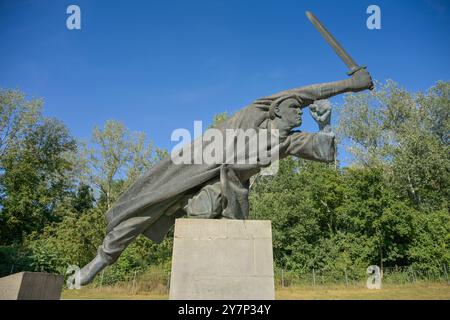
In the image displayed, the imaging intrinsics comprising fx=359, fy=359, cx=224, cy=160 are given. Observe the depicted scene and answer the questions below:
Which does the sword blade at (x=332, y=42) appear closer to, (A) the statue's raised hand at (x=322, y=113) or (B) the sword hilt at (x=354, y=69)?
(B) the sword hilt at (x=354, y=69)

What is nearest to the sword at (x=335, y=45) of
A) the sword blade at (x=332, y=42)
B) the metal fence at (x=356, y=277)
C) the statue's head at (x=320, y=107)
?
the sword blade at (x=332, y=42)

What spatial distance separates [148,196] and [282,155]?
6.90 feet

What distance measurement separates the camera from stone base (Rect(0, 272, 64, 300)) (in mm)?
4348

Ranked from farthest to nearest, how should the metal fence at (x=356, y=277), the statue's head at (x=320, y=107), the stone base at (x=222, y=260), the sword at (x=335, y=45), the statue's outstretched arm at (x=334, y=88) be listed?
the metal fence at (x=356, y=277), the sword at (x=335, y=45), the statue's outstretched arm at (x=334, y=88), the statue's head at (x=320, y=107), the stone base at (x=222, y=260)

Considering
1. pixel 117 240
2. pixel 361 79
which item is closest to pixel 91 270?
pixel 117 240

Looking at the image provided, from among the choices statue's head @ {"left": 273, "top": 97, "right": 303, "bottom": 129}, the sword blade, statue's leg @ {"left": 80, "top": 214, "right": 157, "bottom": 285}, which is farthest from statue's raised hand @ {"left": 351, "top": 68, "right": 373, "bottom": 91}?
statue's leg @ {"left": 80, "top": 214, "right": 157, "bottom": 285}

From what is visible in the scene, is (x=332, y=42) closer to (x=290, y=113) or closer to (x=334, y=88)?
(x=334, y=88)

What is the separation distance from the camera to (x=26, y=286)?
14.5 ft

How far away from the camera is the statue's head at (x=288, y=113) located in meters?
5.41

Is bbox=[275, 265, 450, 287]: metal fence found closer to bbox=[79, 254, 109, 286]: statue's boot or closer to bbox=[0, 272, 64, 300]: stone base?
bbox=[79, 254, 109, 286]: statue's boot

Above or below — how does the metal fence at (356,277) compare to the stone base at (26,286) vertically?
above

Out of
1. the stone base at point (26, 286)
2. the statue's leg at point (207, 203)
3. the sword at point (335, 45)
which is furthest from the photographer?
the sword at point (335, 45)

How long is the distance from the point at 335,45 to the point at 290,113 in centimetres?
154
